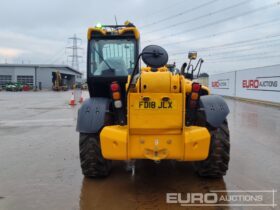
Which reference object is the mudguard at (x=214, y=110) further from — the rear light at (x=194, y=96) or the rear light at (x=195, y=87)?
the rear light at (x=195, y=87)

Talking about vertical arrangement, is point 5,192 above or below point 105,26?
below

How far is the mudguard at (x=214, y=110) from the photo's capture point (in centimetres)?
523

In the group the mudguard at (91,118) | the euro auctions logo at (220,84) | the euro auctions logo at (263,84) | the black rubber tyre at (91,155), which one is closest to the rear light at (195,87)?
the mudguard at (91,118)

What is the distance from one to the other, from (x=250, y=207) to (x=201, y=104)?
67.3 inches

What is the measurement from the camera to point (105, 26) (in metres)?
6.53

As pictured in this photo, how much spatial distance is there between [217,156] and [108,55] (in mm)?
2687

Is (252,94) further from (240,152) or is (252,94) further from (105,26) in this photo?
(105,26)

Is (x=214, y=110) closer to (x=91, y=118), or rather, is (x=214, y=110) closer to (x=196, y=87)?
(x=196, y=87)

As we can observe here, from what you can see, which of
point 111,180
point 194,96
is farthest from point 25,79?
point 194,96

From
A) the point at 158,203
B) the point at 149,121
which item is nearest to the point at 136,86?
Result: the point at 149,121

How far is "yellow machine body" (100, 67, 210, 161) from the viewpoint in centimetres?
461

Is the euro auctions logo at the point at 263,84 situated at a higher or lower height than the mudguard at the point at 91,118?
higher

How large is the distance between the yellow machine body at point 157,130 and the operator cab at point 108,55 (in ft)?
4.94

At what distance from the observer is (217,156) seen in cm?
529
